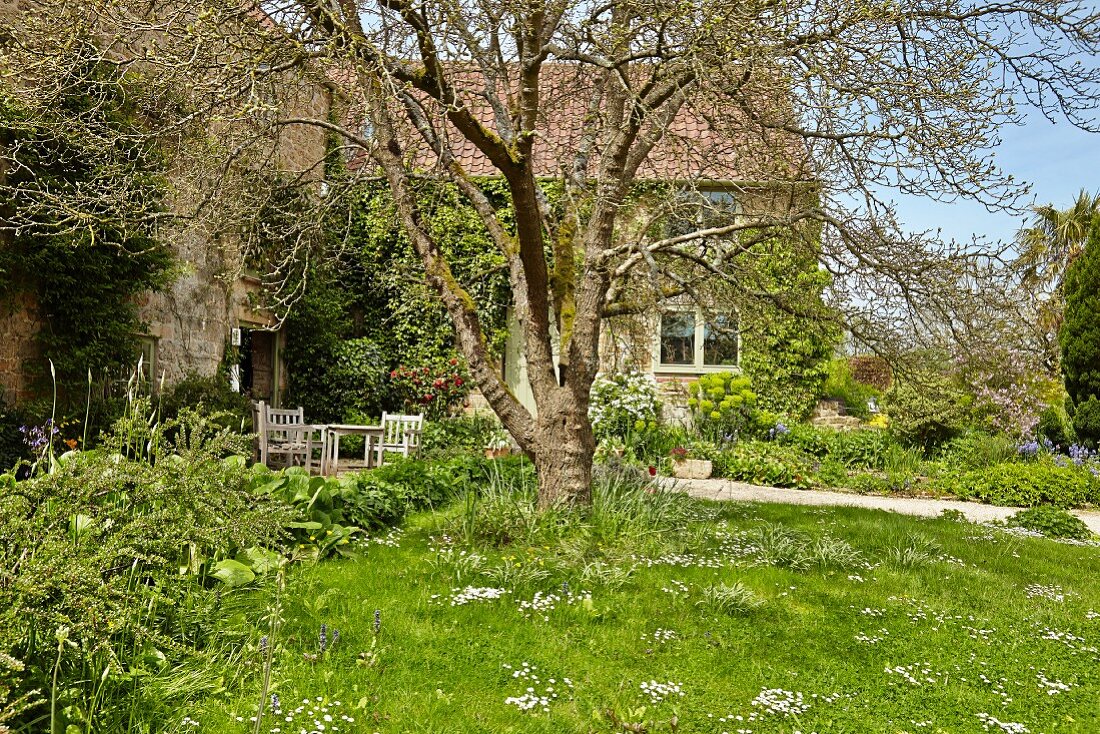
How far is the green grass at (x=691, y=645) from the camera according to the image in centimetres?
294

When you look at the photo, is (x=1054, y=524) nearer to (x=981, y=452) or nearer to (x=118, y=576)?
(x=981, y=452)

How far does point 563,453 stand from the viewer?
5.74 meters

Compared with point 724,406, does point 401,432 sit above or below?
below

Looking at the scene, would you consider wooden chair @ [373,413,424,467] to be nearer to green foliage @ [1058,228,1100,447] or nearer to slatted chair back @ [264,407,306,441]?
slatted chair back @ [264,407,306,441]

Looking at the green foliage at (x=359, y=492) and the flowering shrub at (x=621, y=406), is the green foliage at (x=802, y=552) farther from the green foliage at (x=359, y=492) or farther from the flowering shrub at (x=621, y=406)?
the flowering shrub at (x=621, y=406)

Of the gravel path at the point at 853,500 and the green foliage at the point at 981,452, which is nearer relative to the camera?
the gravel path at the point at 853,500

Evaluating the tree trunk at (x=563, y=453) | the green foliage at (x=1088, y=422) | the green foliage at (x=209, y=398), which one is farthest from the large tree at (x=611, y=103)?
the green foliage at (x=1088, y=422)

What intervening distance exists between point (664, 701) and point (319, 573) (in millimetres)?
2262

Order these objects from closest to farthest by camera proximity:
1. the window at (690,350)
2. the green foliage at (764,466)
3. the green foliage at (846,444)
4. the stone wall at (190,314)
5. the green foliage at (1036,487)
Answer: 1. the stone wall at (190,314)
2. the green foliage at (1036,487)
3. the green foliage at (764,466)
4. the green foliage at (846,444)
5. the window at (690,350)

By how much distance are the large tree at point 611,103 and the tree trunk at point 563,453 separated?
0.6 inches

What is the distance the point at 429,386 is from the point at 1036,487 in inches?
372

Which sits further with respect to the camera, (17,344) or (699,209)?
(17,344)

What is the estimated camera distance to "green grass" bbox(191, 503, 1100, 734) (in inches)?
116

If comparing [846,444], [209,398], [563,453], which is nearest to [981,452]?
[846,444]
